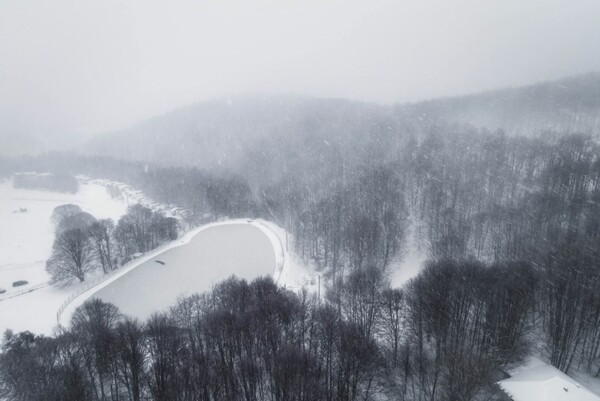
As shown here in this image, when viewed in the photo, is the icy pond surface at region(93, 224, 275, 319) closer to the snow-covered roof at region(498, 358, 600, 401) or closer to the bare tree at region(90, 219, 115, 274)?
the bare tree at region(90, 219, 115, 274)

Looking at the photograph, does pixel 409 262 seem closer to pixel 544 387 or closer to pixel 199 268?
pixel 544 387

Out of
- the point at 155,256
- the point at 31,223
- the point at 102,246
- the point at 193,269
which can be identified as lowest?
the point at 193,269

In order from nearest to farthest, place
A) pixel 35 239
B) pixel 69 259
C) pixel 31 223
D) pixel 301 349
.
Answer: pixel 301 349 → pixel 69 259 → pixel 35 239 → pixel 31 223

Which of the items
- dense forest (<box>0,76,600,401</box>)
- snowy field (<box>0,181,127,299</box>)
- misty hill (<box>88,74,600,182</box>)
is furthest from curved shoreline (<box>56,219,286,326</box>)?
misty hill (<box>88,74,600,182</box>)

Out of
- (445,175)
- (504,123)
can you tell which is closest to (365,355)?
(445,175)

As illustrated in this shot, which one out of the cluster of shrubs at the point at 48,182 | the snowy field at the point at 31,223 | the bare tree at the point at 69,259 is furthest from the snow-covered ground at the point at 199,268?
the cluster of shrubs at the point at 48,182

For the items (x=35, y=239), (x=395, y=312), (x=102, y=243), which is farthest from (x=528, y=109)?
(x=35, y=239)
